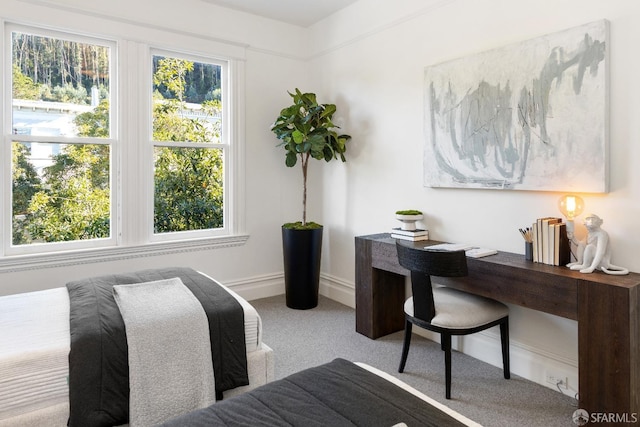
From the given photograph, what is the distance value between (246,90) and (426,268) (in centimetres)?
271

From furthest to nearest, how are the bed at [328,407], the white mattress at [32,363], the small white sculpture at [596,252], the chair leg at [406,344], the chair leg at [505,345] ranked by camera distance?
the chair leg at [406,344] < the chair leg at [505,345] < the small white sculpture at [596,252] < the white mattress at [32,363] < the bed at [328,407]

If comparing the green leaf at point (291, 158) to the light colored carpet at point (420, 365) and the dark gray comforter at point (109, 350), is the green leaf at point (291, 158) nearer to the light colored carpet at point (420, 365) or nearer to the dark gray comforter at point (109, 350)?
the light colored carpet at point (420, 365)

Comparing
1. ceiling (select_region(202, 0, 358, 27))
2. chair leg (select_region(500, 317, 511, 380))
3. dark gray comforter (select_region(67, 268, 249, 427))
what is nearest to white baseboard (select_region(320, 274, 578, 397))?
chair leg (select_region(500, 317, 511, 380))

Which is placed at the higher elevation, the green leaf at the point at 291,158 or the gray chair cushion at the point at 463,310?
the green leaf at the point at 291,158

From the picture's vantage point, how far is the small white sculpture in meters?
2.03

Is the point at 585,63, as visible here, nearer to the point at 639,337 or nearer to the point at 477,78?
the point at 477,78

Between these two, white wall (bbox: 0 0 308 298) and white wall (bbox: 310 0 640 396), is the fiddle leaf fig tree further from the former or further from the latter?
white wall (bbox: 0 0 308 298)

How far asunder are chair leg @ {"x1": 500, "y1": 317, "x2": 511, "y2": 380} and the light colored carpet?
0.06 m

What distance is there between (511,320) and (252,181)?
2669 mm

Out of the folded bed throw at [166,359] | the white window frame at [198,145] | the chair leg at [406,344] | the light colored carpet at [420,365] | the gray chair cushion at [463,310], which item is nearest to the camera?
the folded bed throw at [166,359]

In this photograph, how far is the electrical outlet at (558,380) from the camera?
2348mm

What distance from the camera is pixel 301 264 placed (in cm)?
379
